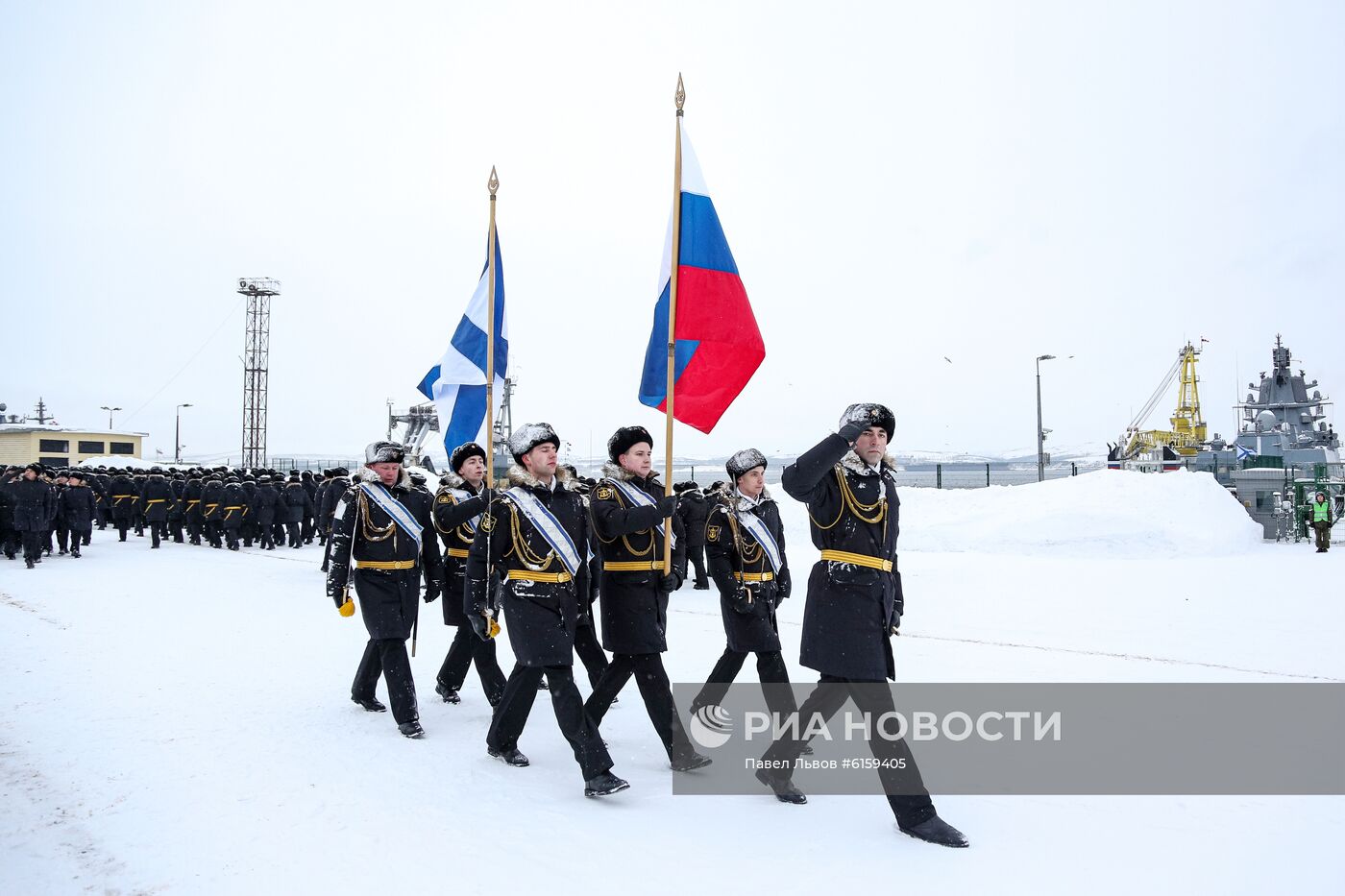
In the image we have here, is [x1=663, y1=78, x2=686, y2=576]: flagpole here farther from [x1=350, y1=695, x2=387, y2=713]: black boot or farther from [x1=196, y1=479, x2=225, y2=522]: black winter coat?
[x1=196, y1=479, x2=225, y2=522]: black winter coat

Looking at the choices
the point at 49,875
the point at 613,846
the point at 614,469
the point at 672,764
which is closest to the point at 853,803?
the point at 672,764

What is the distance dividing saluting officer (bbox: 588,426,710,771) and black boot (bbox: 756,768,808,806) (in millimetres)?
536

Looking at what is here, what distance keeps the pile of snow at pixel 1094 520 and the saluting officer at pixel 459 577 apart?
1361 cm

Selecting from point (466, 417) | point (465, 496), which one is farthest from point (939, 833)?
point (466, 417)

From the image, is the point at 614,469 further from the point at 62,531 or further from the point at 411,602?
the point at 62,531

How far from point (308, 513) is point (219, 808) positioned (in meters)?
19.2

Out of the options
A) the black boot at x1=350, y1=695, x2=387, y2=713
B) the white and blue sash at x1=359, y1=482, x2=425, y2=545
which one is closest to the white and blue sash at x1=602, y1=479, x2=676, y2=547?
the white and blue sash at x1=359, y1=482, x2=425, y2=545

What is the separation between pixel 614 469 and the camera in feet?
16.8

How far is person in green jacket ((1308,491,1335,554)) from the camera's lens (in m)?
17.8

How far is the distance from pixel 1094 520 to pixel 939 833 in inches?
609

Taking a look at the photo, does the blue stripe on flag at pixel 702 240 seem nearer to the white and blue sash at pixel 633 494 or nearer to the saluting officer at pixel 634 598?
the saluting officer at pixel 634 598

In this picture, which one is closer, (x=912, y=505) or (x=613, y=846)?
(x=613, y=846)

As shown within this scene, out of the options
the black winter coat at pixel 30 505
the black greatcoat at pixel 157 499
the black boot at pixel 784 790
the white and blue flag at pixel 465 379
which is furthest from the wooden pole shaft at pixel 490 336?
the black greatcoat at pixel 157 499

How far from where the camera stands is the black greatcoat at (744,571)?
4949mm
